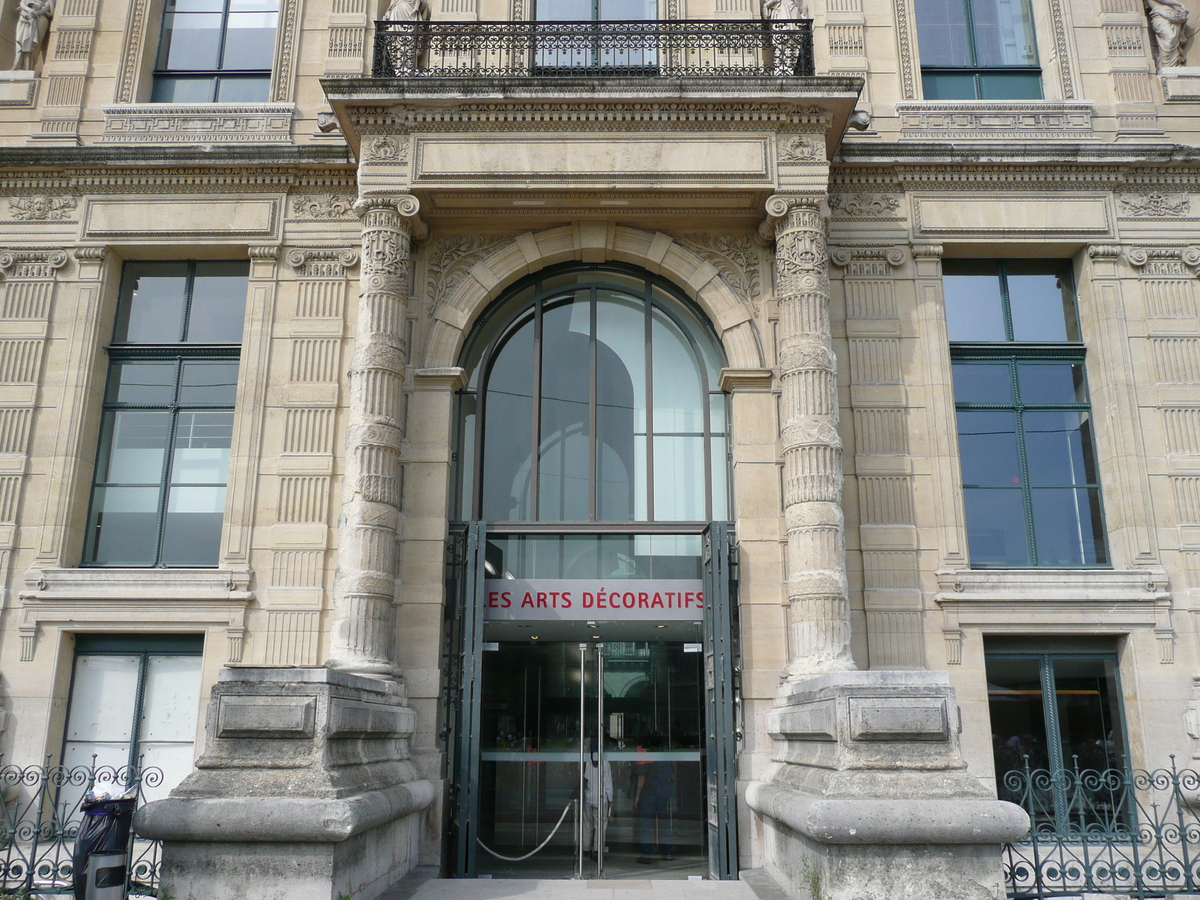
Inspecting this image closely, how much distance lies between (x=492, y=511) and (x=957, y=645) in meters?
6.58

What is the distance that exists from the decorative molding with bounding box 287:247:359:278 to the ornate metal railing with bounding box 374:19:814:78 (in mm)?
2598

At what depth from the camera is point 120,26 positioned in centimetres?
1566

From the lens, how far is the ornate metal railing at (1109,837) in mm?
9227

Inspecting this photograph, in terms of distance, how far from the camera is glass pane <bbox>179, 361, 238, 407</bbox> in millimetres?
14375

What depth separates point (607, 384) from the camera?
14.2 m

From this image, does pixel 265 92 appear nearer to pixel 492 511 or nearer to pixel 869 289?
pixel 492 511

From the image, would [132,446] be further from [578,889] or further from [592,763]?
[578,889]

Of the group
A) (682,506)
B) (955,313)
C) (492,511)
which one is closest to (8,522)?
(492,511)

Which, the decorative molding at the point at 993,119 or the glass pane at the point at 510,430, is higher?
the decorative molding at the point at 993,119

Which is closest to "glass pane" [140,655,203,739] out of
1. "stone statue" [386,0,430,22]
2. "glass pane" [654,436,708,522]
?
"glass pane" [654,436,708,522]

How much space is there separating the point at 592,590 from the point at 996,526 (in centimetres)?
588

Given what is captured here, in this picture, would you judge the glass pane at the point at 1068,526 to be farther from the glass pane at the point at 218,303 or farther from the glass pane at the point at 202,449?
the glass pane at the point at 218,303

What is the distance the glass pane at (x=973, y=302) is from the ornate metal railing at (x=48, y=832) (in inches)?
483

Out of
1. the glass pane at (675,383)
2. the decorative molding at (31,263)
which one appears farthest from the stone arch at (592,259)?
the decorative molding at (31,263)
